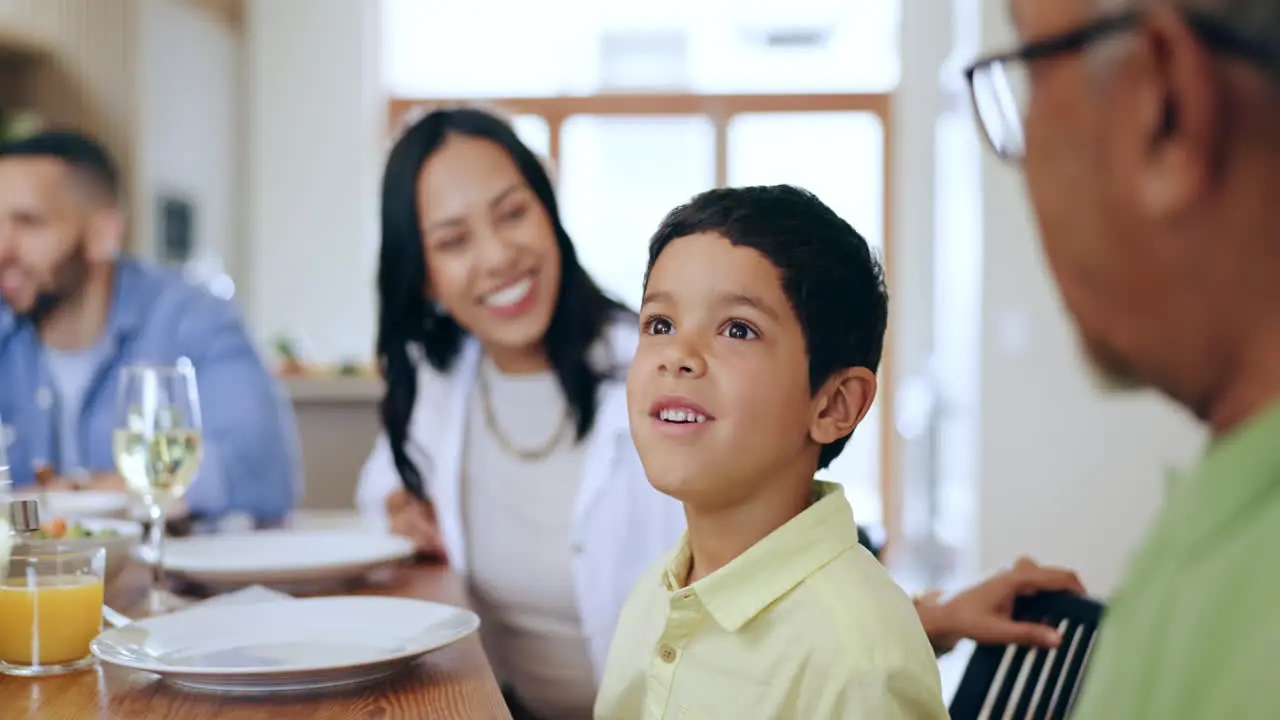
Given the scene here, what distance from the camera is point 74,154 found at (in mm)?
2238

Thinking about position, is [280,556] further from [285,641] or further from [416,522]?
[285,641]

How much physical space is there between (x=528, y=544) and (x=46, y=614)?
81cm

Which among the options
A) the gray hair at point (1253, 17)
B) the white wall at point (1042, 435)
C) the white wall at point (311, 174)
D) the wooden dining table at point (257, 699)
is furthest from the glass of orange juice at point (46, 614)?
the white wall at point (311, 174)

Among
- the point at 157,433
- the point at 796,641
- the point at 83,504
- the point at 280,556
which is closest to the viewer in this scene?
the point at 796,641

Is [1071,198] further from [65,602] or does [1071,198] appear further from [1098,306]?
[65,602]

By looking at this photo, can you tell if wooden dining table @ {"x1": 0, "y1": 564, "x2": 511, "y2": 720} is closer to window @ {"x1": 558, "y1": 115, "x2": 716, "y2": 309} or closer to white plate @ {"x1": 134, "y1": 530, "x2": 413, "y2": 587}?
white plate @ {"x1": 134, "y1": 530, "x2": 413, "y2": 587}

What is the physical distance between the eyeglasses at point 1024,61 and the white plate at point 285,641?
1.93 feet

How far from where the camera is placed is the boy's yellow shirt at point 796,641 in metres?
0.80

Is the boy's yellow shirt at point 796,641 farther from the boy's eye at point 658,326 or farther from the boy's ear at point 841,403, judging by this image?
the boy's eye at point 658,326

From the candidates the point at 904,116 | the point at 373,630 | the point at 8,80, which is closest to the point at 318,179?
the point at 8,80

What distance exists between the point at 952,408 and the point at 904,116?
2186 millimetres

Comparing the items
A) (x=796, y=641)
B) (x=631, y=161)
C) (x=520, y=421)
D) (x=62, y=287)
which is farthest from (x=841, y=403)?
(x=631, y=161)

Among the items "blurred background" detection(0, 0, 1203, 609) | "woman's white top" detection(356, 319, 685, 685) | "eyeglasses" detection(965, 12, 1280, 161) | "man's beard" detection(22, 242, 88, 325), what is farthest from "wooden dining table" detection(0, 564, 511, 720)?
"blurred background" detection(0, 0, 1203, 609)

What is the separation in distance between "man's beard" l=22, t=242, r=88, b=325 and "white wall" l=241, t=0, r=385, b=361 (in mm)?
4760
